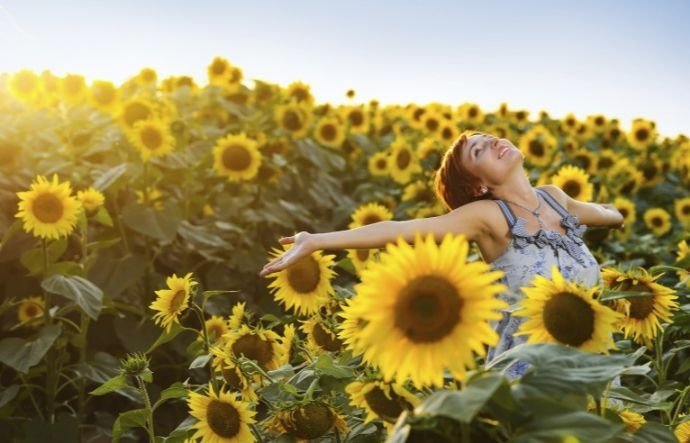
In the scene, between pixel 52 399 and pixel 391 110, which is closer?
pixel 52 399

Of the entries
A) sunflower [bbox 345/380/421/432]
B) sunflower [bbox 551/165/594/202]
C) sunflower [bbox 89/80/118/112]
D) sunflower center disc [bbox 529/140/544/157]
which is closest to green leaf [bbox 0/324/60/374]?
sunflower [bbox 345/380/421/432]

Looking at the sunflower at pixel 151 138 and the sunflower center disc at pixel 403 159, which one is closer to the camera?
the sunflower at pixel 151 138

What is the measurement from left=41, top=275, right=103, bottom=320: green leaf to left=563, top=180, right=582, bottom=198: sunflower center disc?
273 cm

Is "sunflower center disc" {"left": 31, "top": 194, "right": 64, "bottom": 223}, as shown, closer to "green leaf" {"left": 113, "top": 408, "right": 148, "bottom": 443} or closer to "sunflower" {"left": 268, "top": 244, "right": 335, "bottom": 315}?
"sunflower" {"left": 268, "top": 244, "right": 335, "bottom": 315}

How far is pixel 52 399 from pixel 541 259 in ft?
6.99

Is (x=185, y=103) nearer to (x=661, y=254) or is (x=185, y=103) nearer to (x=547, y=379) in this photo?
(x=661, y=254)

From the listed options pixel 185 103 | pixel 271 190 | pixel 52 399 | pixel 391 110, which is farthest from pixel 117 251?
pixel 391 110

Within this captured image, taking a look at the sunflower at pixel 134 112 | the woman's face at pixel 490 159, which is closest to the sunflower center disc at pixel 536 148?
the sunflower at pixel 134 112

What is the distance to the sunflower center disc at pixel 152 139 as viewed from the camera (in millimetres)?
4789

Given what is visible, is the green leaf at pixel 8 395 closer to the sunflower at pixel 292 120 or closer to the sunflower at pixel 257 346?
the sunflower at pixel 257 346

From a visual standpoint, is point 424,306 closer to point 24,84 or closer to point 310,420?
point 310,420

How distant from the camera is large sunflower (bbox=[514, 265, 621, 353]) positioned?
5.54 feet

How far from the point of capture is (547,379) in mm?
1360

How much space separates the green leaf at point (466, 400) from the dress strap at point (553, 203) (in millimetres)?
1861
